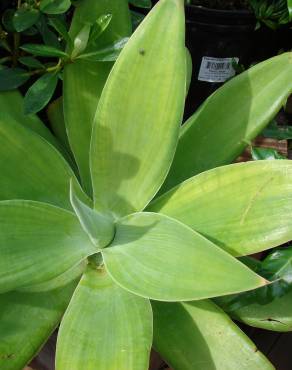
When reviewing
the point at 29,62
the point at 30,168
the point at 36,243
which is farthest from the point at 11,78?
the point at 36,243

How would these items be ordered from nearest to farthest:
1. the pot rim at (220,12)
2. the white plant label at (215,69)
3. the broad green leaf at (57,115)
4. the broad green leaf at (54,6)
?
the broad green leaf at (54,6)
the broad green leaf at (57,115)
the pot rim at (220,12)
the white plant label at (215,69)

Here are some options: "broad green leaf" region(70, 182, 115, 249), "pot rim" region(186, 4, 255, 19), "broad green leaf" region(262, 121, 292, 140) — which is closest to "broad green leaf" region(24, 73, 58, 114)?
"broad green leaf" region(70, 182, 115, 249)

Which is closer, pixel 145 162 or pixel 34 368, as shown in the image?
pixel 145 162

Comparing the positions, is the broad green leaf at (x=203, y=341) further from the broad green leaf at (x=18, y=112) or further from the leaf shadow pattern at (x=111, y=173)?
the broad green leaf at (x=18, y=112)

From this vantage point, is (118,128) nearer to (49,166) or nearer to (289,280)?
(49,166)

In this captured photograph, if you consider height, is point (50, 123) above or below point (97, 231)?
above

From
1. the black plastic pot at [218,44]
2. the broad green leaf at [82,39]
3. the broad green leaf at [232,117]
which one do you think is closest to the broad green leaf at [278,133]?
the broad green leaf at [232,117]

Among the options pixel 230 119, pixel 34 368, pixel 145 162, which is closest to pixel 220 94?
pixel 230 119
